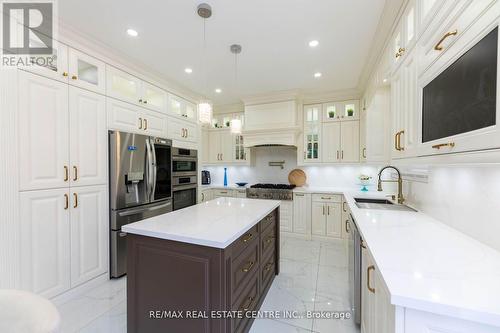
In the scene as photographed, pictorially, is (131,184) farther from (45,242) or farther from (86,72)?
(86,72)

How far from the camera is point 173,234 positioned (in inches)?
50.7

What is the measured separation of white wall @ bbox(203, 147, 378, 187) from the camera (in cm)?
396

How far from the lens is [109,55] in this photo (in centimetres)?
238

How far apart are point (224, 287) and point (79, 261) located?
185cm

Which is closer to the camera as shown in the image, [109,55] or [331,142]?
[109,55]

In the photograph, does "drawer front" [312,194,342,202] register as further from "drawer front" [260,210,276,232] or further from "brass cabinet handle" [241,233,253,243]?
"brass cabinet handle" [241,233,253,243]

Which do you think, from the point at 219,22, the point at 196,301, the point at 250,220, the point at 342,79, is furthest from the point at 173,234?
the point at 342,79

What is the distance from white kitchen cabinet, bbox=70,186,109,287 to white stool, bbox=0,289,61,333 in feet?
5.65

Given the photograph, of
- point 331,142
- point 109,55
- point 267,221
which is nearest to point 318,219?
point 331,142

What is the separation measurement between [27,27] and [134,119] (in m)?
1.16

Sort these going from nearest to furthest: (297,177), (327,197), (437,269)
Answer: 1. (437,269)
2. (327,197)
3. (297,177)

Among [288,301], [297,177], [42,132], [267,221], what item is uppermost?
[42,132]

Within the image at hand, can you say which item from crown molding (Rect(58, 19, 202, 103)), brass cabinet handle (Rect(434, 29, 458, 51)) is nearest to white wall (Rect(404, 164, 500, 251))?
brass cabinet handle (Rect(434, 29, 458, 51))

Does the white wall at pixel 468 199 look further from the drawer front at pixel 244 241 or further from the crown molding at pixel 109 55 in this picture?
the crown molding at pixel 109 55
